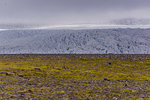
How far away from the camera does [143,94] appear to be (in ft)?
45.2

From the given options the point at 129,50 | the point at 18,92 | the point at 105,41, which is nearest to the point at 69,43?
the point at 105,41

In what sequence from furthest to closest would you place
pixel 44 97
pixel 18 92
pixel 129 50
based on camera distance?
pixel 129 50, pixel 18 92, pixel 44 97

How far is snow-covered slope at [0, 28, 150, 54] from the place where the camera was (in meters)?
77.4

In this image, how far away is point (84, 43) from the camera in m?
83.8

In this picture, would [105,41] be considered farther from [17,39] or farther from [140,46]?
[17,39]

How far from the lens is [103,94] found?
13586 mm

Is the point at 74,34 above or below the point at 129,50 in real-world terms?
above

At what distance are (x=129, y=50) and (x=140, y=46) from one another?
15.3 ft

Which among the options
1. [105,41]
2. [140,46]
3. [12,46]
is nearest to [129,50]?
[140,46]

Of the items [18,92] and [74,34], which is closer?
[18,92]

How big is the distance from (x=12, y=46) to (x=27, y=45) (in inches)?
298

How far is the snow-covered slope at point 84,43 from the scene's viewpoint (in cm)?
7740

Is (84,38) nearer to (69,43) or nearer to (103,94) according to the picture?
(69,43)

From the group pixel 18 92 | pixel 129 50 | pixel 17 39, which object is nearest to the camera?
pixel 18 92
